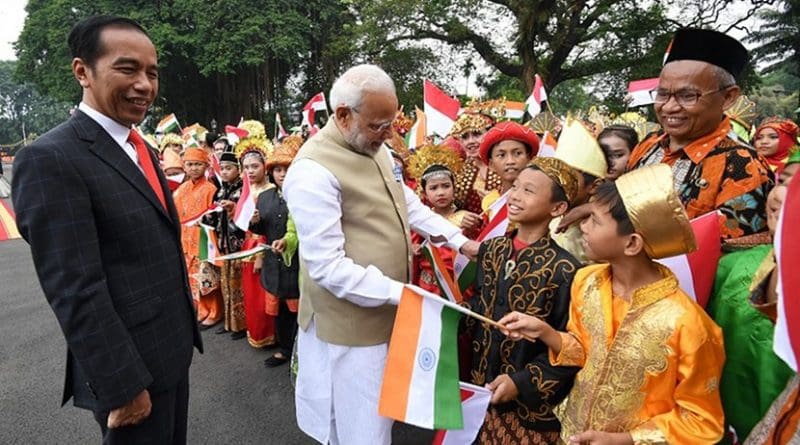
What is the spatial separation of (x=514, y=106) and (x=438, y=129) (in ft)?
4.67

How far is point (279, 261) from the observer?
3.78m

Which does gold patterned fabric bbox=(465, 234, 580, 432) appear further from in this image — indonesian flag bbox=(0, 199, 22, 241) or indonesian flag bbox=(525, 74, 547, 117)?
indonesian flag bbox=(0, 199, 22, 241)

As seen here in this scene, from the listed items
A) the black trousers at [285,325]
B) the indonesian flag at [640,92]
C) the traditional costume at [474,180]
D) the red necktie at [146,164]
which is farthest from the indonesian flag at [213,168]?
the indonesian flag at [640,92]

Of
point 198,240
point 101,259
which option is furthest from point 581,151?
point 198,240

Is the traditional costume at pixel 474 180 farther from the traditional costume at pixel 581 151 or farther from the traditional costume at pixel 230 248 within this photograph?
the traditional costume at pixel 230 248

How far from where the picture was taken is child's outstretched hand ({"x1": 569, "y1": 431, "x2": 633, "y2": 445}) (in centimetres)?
135

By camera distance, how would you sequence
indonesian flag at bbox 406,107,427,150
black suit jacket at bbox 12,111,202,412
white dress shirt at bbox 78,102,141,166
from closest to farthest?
black suit jacket at bbox 12,111,202,412 < white dress shirt at bbox 78,102,141,166 < indonesian flag at bbox 406,107,427,150

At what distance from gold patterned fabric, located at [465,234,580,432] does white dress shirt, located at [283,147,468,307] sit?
0.42 m

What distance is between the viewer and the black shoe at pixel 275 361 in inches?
162

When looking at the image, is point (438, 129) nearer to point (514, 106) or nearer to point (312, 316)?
point (514, 106)

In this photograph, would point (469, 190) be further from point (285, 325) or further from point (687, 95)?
point (285, 325)

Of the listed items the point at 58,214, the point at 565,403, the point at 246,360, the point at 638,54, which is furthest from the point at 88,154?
the point at 638,54

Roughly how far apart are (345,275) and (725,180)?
1407mm

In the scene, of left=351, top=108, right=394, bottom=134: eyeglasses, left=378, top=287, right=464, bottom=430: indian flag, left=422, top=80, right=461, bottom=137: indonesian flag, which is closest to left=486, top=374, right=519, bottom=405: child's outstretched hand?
left=378, top=287, right=464, bottom=430: indian flag
